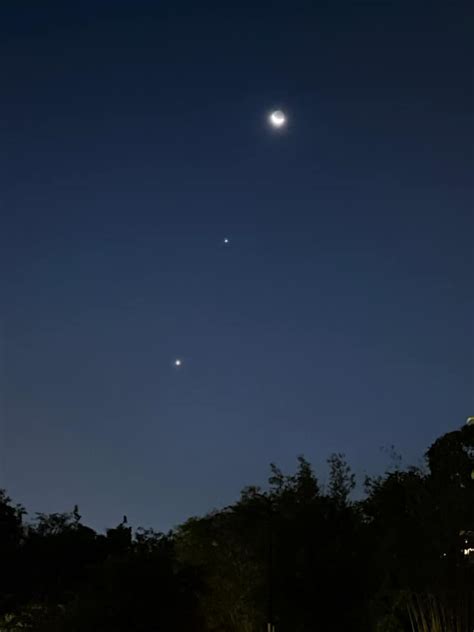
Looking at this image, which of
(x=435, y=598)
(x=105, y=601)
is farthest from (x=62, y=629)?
(x=435, y=598)

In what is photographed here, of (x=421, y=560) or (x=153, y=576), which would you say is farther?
(x=153, y=576)

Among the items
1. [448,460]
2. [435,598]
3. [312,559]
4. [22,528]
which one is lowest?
[435,598]

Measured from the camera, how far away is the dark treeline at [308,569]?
29.5 metres

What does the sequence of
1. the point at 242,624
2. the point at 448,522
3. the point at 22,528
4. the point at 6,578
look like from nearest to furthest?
the point at 448,522, the point at 242,624, the point at 6,578, the point at 22,528

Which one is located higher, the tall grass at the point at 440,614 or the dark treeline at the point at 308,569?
the dark treeline at the point at 308,569

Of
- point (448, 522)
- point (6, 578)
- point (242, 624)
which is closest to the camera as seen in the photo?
point (448, 522)

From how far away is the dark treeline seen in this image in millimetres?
29547

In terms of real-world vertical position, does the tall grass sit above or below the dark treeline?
below

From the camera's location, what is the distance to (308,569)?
31.5m

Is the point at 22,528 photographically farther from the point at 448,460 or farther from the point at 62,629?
the point at 448,460

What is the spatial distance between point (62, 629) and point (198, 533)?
6.46 m

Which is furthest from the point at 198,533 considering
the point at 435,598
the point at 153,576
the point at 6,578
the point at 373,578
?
the point at 6,578

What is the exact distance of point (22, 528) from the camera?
51.6 meters

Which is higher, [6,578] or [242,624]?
[6,578]
